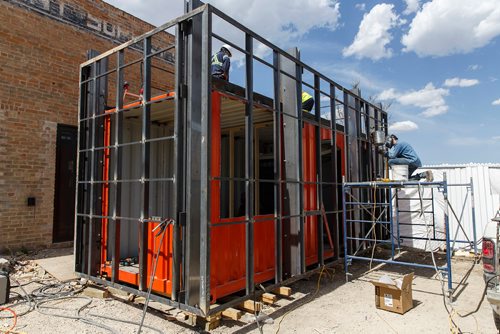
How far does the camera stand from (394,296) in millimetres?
5156

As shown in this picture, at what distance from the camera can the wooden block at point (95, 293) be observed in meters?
5.48

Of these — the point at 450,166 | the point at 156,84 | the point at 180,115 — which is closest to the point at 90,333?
the point at 180,115

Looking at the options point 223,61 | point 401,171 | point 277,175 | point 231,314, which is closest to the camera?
point 231,314

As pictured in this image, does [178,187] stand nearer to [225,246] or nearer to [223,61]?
[225,246]

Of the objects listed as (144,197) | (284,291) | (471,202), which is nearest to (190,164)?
(144,197)

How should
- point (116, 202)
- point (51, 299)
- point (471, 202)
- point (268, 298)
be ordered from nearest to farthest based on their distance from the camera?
point (268, 298) → point (116, 202) → point (51, 299) → point (471, 202)

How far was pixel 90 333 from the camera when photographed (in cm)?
426

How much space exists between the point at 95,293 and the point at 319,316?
3607 millimetres

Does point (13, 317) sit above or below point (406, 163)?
below

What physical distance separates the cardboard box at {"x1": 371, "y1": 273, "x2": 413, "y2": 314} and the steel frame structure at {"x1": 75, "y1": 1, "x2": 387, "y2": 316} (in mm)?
1308

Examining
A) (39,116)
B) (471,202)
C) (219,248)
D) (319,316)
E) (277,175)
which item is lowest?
(319,316)

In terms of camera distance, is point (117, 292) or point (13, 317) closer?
point (13, 317)

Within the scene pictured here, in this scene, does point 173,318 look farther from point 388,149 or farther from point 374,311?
point 388,149

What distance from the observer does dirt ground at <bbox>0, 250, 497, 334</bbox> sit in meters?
4.48
